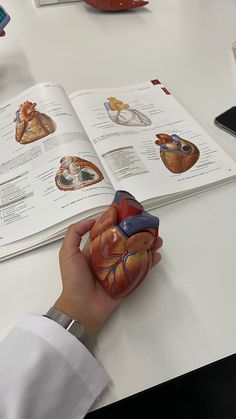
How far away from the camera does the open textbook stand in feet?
1.57

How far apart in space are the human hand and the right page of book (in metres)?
0.12

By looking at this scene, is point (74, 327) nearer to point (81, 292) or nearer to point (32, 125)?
point (81, 292)

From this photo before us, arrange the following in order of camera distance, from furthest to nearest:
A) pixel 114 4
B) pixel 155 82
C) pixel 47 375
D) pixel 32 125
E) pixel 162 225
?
1. pixel 114 4
2. pixel 155 82
3. pixel 32 125
4. pixel 162 225
5. pixel 47 375

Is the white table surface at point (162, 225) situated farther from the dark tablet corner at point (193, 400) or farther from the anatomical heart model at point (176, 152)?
the dark tablet corner at point (193, 400)

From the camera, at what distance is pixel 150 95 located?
2.26 ft

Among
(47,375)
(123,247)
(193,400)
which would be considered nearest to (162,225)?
(123,247)

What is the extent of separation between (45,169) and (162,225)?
0.56ft

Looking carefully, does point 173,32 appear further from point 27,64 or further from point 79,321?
point 79,321

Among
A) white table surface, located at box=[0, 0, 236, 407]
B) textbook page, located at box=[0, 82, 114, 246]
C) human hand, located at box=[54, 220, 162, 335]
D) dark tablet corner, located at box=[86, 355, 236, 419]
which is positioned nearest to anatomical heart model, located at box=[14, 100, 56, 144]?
textbook page, located at box=[0, 82, 114, 246]

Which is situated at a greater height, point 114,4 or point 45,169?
→ point 114,4

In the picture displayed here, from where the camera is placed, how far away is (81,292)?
0.40 m

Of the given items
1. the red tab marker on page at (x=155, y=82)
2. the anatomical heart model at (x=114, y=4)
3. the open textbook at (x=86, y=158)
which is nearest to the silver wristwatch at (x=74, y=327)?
the open textbook at (x=86, y=158)

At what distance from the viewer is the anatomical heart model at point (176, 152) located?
1.79 feet

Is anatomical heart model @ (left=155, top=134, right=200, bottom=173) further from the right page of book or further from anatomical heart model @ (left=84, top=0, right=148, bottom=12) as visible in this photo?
anatomical heart model @ (left=84, top=0, right=148, bottom=12)
